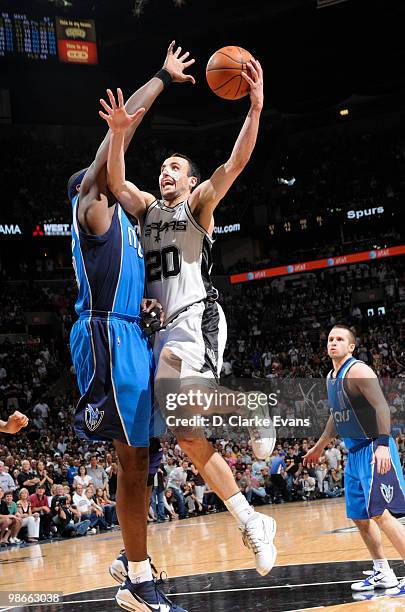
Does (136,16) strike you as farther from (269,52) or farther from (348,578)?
(348,578)

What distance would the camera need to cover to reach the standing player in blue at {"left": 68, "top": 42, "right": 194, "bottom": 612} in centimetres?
439

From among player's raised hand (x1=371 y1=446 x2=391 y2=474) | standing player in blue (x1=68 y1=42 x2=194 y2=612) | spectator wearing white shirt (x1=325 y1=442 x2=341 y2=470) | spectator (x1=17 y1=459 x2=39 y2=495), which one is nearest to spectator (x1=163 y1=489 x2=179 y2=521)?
spectator (x1=17 y1=459 x2=39 y2=495)

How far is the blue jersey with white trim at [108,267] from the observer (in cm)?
448

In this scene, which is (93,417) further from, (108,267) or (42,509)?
(42,509)

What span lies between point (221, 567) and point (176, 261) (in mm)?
4319

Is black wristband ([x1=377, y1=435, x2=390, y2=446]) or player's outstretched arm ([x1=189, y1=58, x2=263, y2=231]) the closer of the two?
player's outstretched arm ([x1=189, y1=58, x2=263, y2=231])

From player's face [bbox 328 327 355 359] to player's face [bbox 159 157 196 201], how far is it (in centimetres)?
211

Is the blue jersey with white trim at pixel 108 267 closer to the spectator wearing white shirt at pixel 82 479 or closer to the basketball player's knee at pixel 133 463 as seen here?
the basketball player's knee at pixel 133 463

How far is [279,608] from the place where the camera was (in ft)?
17.5

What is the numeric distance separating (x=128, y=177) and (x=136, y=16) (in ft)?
18.0

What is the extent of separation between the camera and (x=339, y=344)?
6.55 metres

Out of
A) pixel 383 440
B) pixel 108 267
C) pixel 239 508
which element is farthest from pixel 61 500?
pixel 108 267

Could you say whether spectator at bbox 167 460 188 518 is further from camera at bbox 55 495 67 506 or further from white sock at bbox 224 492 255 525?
white sock at bbox 224 492 255 525

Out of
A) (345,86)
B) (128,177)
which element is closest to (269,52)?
(345,86)
